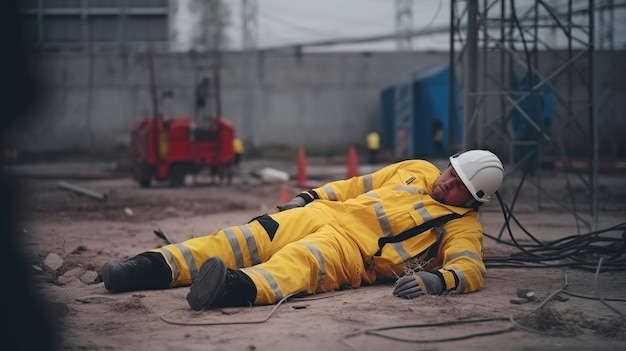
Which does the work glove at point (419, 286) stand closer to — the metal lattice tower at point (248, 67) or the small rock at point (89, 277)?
the small rock at point (89, 277)

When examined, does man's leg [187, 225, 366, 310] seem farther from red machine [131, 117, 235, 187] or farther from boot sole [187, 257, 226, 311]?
red machine [131, 117, 235, 187]

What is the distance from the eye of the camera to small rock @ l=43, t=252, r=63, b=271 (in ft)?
21.8

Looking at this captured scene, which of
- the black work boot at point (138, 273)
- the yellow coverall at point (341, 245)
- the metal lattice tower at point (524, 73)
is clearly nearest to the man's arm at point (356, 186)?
the yellow coverall at point (341, 245)

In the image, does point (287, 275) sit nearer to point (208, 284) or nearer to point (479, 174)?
point (208, 284)

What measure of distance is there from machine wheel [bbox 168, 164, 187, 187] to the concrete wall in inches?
491

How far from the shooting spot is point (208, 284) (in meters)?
4.96

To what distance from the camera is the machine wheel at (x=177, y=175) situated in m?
17.6

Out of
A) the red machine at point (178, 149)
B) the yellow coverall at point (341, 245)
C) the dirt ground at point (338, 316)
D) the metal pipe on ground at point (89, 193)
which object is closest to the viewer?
the dirt ground at point (338, 316)

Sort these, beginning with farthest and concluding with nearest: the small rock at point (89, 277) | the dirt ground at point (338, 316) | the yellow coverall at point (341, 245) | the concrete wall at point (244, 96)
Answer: the concrete wall at point (244, 96)
the small rock at point (89, 277)
the yellow coverall at point (341, 245)
the dirt ground at point (338, 316)

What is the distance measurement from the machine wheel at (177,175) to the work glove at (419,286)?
12475 mm

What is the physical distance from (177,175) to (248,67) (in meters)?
13.8

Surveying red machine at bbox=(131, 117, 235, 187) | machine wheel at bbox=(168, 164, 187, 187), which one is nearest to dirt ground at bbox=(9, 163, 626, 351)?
red machine at bbox=(131, 117, 235, 187)

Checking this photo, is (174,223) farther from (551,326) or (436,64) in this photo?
A: (436,64)

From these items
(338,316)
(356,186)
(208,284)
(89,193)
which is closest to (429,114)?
(89,193)
